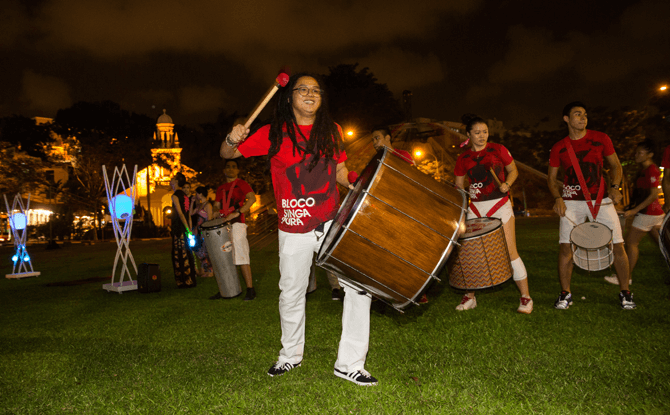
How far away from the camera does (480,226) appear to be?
4.59 metres

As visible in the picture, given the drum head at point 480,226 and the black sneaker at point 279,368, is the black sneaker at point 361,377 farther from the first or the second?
the drum head at point 480,226

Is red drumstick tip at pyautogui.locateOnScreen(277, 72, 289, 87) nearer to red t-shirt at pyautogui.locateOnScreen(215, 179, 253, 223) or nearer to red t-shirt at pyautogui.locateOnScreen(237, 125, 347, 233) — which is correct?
red t-shirt at pyautogui.locateOnScreen(237, 125, 347, 233)

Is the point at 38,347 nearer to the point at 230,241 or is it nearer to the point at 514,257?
the point at 230,241

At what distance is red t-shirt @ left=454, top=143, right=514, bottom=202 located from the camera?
4965 millimetres

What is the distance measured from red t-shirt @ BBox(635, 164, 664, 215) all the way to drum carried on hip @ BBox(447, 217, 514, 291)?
3.04 meters

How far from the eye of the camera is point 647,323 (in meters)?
4.24

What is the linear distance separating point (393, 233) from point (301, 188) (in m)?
0.78

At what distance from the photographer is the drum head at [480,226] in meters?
4.35

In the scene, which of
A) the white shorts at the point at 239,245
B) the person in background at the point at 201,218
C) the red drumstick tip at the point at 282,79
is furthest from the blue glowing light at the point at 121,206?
the red drumstick tip at the point at 282,79

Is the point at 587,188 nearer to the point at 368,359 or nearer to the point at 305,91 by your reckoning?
the point at 368,359

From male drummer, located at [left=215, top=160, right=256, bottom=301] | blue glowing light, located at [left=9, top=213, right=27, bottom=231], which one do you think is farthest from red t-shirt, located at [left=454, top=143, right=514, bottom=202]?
blue glowing light, located at [left=9, top=213, right=27, bottom=231]

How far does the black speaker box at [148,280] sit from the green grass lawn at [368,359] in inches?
55.0

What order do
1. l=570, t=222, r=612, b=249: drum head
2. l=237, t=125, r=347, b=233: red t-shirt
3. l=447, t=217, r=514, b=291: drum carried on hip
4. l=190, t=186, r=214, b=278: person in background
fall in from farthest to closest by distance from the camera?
l=190, t=186, r=214, b=278: person in background < l=570, t=222, r=612, b=249: drum head < l=447, t=217, r=514, b=291: drum carried on hip < l=237, t=125, r=347, b=233: red t-shirt

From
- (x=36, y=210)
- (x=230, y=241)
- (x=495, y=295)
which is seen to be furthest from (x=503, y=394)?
(x=36, y=210)
